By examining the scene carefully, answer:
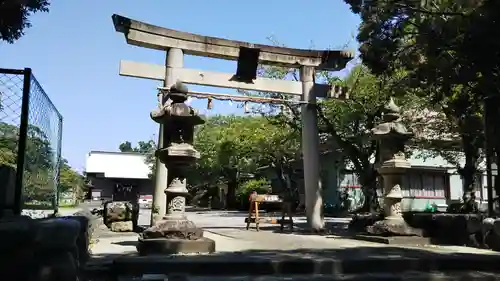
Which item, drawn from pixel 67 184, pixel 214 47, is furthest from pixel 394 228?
pixel 67 184

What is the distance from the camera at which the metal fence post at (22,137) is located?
451cm

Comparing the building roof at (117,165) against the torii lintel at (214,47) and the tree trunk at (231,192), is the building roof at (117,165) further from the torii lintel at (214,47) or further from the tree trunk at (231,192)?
the torii lintel at (214,47)

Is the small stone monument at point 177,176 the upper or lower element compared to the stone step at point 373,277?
upper

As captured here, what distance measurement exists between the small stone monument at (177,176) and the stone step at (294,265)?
209 centimetres

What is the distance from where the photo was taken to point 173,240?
331 inches

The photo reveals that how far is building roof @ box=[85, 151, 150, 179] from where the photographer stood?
55531 millimetres

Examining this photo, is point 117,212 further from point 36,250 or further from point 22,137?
point 36,250

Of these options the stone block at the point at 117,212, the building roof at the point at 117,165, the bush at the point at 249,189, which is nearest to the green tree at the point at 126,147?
the building roof at the point at 117,165

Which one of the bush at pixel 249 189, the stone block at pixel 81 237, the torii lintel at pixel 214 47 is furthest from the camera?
the bush at pixel 249 189

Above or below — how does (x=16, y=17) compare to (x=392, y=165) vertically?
above

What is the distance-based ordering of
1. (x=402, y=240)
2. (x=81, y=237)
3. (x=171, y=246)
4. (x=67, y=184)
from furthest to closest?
(x=67, y=184) < (x=402, y=240) < (x=171, y=246) < (x=81, y=237)

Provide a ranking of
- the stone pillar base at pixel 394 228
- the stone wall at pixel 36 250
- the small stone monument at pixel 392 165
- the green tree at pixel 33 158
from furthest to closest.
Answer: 1. the small stone monument at pixel 392 165
2. the stone pillar base at pixel 394 228
3. the green tree at pixel 33 158
4. the stone wall at pixel 36 250

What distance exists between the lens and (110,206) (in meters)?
14.0

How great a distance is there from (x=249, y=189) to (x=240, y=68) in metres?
23.6
